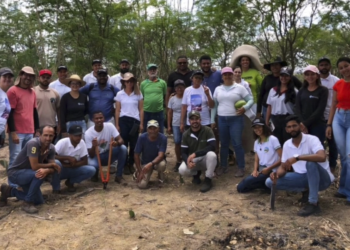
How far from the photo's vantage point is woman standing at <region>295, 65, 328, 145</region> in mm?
5184

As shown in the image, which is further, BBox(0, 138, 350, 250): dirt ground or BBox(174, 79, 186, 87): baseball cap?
BBox(174, 79, 186, 87): baseball cap

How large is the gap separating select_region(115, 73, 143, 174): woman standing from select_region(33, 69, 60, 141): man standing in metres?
1.16

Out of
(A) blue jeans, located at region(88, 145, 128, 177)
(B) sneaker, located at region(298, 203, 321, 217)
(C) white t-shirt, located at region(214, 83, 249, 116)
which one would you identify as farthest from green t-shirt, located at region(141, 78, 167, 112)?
(B) sneaker, located at region(298, 203, 321, 217)

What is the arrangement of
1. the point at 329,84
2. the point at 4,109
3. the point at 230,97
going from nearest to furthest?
the point at 4,109 → the point at 329,84 → the point at 230,97

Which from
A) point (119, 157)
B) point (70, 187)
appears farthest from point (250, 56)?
point (70, 187)

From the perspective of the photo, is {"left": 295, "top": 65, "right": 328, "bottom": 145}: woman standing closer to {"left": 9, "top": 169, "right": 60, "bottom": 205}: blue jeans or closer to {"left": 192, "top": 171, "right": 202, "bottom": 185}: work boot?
{"left": 192, "top": 171, "right": 202, "bottom": 185}: work boot

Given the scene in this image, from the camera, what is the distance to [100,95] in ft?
21.9

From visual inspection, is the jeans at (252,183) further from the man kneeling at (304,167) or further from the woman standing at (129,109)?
the woman standing at (129,109)

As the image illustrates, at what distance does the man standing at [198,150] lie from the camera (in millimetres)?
5891

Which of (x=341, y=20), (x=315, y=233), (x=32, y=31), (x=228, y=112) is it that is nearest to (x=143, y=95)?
(x=228, y=112)

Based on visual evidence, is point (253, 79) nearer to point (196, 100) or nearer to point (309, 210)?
point (196, 100)

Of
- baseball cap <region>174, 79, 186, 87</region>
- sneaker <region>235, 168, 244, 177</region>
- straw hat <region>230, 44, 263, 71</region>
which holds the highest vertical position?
straw hat <region>230, 44, 263, 71</region>

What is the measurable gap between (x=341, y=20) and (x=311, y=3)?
3.38ft

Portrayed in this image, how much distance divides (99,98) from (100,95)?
0.06 meters
